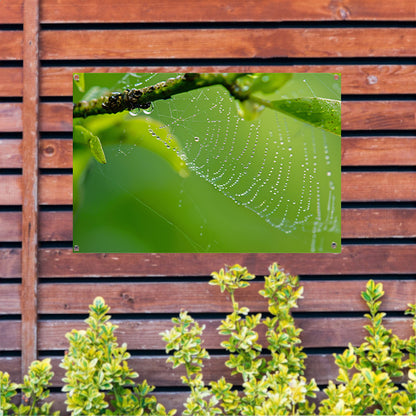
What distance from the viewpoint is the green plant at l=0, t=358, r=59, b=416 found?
2.00 metres

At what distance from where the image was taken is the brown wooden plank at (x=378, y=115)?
7.30 ft

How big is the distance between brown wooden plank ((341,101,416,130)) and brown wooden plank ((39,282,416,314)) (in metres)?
0.87

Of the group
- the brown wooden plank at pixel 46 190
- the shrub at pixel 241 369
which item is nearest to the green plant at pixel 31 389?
the shrub at pixel 241 369

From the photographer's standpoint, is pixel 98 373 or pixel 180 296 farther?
pixel 180 296

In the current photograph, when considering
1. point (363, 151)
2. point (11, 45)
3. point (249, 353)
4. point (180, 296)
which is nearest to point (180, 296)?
point (180, 296)

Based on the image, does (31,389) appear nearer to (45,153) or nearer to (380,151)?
(45,153)

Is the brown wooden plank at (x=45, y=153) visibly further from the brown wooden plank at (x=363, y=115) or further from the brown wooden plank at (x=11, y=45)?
the brown wooden plank at (x=11, y=45)

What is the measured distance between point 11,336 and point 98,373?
60 centimetres

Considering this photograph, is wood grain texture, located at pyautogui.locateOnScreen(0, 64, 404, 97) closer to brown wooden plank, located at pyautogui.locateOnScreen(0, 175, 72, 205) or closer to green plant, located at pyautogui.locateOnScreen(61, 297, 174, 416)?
brown wooden plank, located at pyautogui.locateOnScreen(0, 175, 72, 205)

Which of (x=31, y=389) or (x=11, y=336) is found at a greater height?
(x=11, y=336)

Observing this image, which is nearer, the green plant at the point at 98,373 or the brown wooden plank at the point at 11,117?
the green plant at the point at 98,373

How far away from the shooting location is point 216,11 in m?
2.22

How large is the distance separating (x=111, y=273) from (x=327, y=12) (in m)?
1.87

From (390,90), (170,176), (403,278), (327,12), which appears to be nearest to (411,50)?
(390,90)
